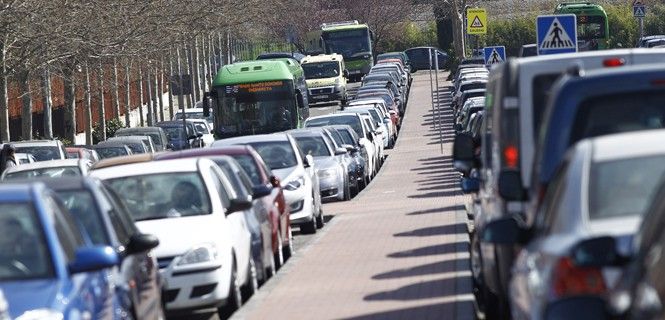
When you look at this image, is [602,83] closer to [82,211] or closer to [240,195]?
[82,211]

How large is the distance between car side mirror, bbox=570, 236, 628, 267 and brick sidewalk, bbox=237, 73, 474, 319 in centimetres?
673

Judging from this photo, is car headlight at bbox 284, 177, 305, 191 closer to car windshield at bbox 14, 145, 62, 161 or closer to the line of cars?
car windshield at bbox 14, 145, 62, 161

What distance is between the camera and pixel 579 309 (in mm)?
6680

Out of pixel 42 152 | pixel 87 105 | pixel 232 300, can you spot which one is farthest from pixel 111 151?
pixel 232 300

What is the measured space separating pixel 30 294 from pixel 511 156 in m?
4.00

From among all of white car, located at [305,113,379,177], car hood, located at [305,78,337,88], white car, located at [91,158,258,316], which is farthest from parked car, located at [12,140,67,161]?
car hood, located at [305,78,337,88]

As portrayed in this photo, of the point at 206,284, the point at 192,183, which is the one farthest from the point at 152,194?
the point at 206,284

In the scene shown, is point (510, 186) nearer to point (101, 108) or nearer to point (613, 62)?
point (613, 62)

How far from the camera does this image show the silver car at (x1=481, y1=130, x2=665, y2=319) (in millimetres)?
7098

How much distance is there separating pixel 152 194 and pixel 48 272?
22.8 feet

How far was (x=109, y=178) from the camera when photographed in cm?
1639

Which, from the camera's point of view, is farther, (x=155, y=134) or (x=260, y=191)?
(x=155, y=134)

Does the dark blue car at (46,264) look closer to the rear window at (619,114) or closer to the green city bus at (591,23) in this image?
the rear window at (619,114)

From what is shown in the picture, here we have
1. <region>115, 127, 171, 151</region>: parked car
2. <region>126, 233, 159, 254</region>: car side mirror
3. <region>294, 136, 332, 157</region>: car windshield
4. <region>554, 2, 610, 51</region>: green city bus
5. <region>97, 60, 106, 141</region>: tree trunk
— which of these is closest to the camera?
<region>126, 233, 159, 254</region>: car side mirror
